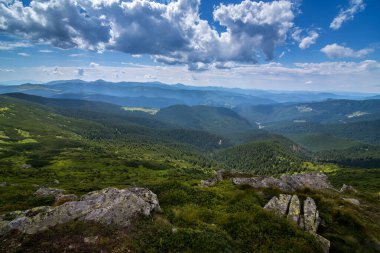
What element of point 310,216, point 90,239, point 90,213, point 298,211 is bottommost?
point 310,216

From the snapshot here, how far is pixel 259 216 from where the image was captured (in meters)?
35.6

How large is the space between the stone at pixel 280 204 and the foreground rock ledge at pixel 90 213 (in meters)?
17.0

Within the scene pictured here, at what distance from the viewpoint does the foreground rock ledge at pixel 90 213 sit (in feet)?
99.0

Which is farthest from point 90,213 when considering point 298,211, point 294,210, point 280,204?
point 298,211

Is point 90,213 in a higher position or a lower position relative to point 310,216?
higher

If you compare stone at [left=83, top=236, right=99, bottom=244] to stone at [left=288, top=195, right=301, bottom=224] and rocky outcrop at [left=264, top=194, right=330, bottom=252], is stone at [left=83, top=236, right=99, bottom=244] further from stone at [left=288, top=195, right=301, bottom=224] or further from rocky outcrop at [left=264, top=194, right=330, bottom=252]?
stone at [left=288, top=195, right=301, bottom=224]

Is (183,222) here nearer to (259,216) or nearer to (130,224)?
Result: (130,224)

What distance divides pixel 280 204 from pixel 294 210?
7.78 ft

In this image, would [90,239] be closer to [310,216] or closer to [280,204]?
[280,204]

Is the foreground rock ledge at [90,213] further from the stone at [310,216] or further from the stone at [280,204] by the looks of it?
the stone at [310,216]

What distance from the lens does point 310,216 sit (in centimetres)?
3822

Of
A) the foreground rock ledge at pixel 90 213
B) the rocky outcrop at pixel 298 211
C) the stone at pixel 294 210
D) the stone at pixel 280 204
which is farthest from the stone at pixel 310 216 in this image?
the foreground rock ledge at pixel 90 213

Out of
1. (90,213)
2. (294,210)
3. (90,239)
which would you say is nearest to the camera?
(90,239)

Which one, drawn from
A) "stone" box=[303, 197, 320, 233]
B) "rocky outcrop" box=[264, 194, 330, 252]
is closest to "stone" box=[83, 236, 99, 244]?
"rocky outcrop" box=[264, 194, 330, 252]
